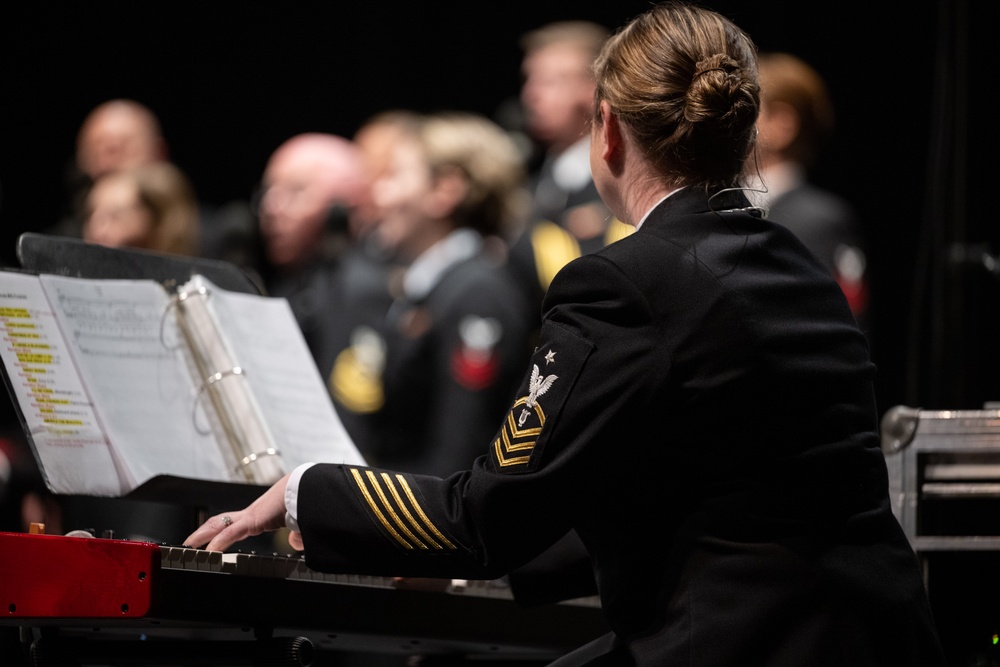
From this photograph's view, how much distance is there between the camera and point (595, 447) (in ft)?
5.39

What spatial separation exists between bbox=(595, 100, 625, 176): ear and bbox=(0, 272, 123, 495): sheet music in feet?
3.03

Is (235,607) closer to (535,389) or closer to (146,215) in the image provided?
(535,389)

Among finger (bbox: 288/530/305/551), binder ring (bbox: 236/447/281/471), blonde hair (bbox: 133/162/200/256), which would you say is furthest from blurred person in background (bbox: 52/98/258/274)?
finger (bbox: 288/530/305/551)

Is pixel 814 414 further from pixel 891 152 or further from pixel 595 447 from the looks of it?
pixel 891 152

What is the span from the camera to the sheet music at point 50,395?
2.08m

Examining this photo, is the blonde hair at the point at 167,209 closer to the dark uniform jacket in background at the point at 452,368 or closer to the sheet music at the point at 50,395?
the dark uniform jacket in background at the point at 452,368

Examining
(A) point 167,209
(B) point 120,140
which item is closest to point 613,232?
(A) point 167,209

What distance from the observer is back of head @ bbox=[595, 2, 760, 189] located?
1778 mm

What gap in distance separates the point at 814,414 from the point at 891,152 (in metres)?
3.65

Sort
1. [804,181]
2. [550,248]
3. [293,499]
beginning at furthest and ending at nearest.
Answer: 1. [550,248]
2. [804,181]
3. [293,499]

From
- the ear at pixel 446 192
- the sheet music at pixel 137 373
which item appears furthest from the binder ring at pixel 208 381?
the ear at pixel 446 192

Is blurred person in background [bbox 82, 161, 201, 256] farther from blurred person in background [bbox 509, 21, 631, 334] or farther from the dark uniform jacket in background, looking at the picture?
blurred person in background [bbox 509, 21, 631, 334]

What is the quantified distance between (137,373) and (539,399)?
893 millimetres

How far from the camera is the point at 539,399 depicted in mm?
1679
